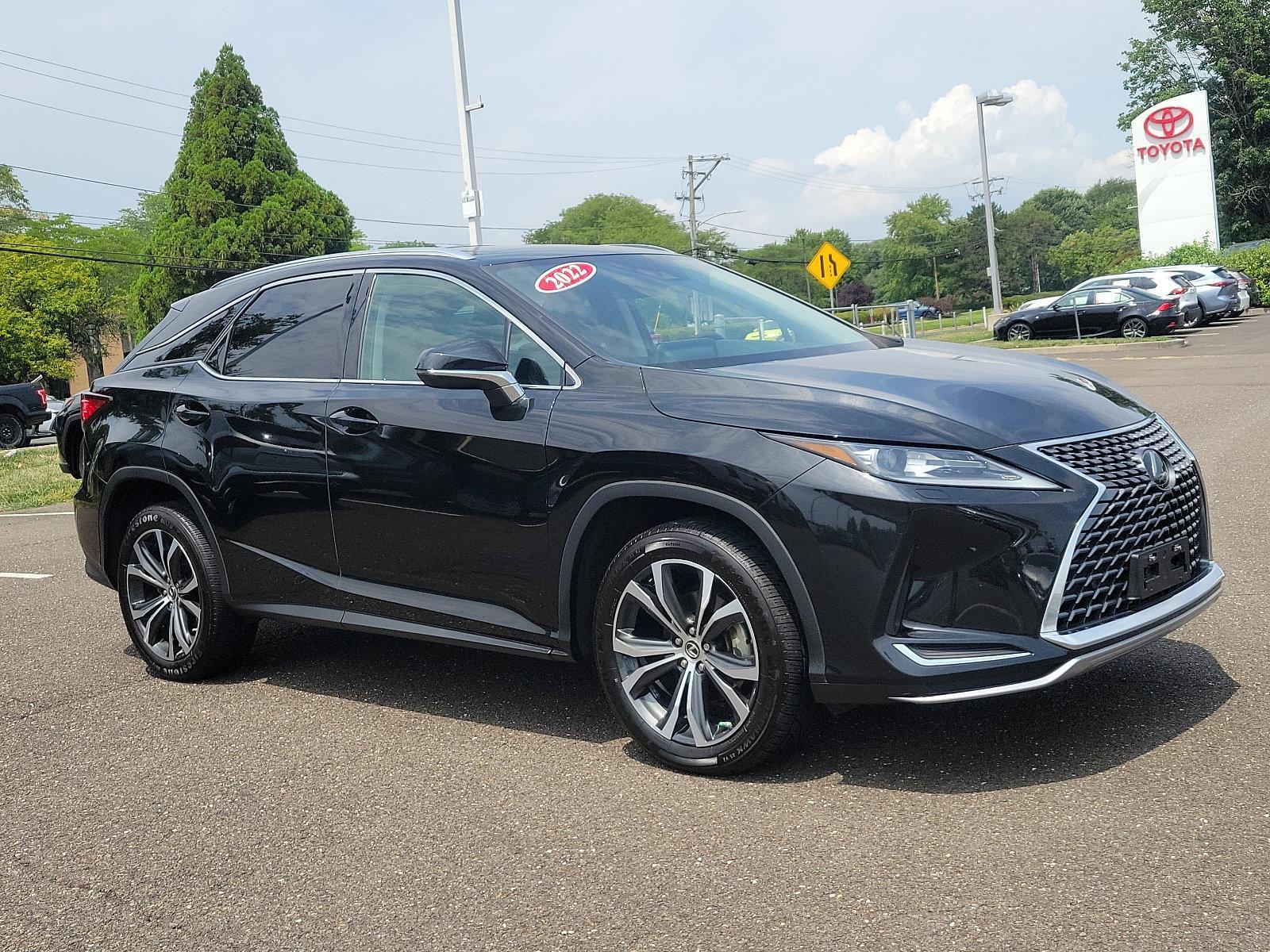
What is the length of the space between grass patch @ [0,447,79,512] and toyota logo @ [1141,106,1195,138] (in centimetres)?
3601

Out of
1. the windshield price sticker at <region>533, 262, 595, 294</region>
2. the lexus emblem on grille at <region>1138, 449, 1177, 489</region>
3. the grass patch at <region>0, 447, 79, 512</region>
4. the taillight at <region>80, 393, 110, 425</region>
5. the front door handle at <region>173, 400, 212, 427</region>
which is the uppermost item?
the windshield price sticker at <region>533, 262, 595, 294</region>

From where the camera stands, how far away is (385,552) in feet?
15.3

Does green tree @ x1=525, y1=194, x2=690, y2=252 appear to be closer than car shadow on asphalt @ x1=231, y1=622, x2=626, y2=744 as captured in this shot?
No

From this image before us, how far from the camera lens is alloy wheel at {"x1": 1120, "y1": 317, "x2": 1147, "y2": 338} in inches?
1146

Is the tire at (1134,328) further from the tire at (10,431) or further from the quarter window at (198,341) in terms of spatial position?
the quarter window at (198,341)

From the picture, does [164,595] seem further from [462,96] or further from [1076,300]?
[1076,300]

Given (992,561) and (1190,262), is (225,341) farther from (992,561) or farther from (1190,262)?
(1190,262)

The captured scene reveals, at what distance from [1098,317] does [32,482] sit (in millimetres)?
23563

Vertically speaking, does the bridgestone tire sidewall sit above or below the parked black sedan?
below

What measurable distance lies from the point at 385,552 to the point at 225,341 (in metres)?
1.44

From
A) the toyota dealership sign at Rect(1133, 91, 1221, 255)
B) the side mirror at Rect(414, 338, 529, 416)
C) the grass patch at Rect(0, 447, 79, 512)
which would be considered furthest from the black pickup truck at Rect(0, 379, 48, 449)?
the toyota dealership sign at Rect(1133, 91, 1221, 255)

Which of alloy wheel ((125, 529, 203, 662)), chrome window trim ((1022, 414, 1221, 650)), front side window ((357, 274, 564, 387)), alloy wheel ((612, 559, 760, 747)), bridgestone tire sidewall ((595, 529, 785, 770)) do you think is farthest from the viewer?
alloy wheel ((125, 529, 203, 662))

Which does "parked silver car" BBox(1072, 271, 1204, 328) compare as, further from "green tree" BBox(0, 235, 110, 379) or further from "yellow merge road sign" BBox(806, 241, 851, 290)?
"green tree" BBox(0, 235, 110, 379)

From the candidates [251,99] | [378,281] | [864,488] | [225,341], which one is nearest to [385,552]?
[378,281]
